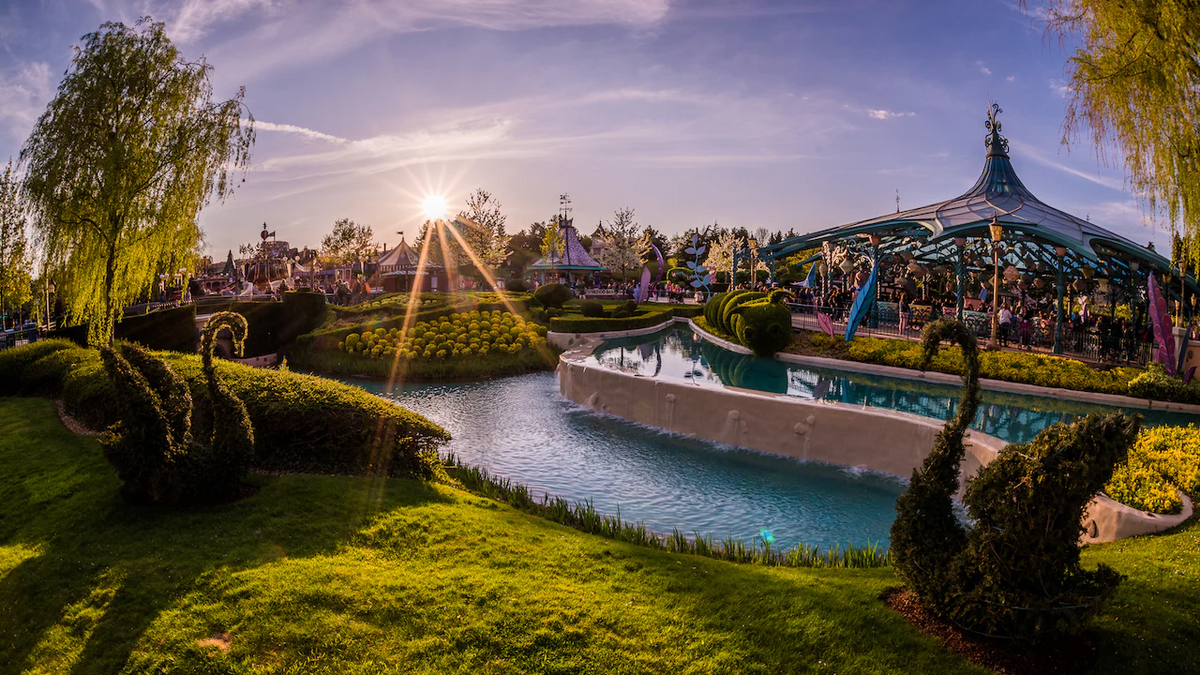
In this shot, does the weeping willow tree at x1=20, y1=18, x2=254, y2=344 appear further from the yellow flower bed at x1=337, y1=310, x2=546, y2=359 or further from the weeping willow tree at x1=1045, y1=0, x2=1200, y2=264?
the weeping willow tree at x1=1045, y1=0, x2=1200, y2=264

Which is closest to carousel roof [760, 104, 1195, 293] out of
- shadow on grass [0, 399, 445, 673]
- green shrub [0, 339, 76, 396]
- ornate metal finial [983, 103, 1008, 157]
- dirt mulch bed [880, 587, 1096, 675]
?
ornate metal finial [983, 103, 1008, 157]

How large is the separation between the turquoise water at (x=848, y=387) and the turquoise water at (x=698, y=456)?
0.05m

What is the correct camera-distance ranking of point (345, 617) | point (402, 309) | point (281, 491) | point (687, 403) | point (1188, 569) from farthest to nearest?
point (402, 309), point (687, 403), point (281, 491), point (1188, 569), point (345, 617)

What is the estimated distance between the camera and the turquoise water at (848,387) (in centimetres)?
1403

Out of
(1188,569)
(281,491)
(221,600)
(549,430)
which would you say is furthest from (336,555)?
(549,430)

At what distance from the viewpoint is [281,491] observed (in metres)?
7.32

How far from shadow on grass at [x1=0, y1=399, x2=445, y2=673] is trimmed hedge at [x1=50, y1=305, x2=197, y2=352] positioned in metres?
8.04

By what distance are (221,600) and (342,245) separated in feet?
231

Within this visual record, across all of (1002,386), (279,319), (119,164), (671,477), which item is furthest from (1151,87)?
(279,319)

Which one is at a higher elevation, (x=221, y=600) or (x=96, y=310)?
(x=96, y=310)

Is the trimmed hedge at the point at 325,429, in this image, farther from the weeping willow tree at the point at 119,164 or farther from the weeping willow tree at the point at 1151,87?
the weeping willow tree at the point at 1151,87

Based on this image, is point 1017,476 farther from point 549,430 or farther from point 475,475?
point 549,430

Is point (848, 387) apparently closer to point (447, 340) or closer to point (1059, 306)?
point (1059, 306)

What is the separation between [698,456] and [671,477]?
1.47m
